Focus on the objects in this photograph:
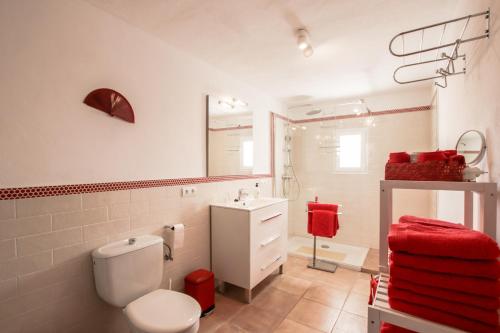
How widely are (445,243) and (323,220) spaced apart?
2410 mm

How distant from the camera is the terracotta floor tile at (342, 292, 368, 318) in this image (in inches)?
86.1

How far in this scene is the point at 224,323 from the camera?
6.68 feet

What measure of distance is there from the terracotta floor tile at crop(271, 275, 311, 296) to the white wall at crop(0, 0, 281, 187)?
1602 mm

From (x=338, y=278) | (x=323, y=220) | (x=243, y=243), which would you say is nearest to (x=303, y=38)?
(x=243, y=243)

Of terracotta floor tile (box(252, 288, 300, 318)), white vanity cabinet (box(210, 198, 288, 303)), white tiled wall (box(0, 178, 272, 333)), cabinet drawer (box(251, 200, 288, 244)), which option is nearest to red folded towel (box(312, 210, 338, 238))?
cabinet drawer (box(251, 200, 288, 244))

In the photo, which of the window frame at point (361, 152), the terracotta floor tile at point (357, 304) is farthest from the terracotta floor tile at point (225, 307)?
the window frame at point (361, 152)

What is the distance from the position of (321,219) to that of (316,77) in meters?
1.81

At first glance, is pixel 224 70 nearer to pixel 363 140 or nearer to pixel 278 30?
pixel 278 30

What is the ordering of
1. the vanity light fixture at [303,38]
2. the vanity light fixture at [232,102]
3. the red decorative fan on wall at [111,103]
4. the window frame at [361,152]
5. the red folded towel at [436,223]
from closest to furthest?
the red folded towel at [436,223] → the red decorative fan on wall at [111,103] → the vanity light fixture at [303,38] → the vanity light fixture at [232,102] → the window frame at [361,152]

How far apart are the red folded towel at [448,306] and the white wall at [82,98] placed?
1.85 metres

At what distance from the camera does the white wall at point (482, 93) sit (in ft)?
3.18

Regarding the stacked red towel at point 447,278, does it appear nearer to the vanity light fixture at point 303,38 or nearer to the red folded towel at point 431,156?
the red folded towel at point 431,156

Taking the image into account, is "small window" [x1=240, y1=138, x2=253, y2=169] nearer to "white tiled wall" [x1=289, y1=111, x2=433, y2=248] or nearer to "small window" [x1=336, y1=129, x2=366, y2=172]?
"white tiled wall" [x1=289, y1=111, x2=433, y2=248]

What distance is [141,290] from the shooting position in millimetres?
1688
